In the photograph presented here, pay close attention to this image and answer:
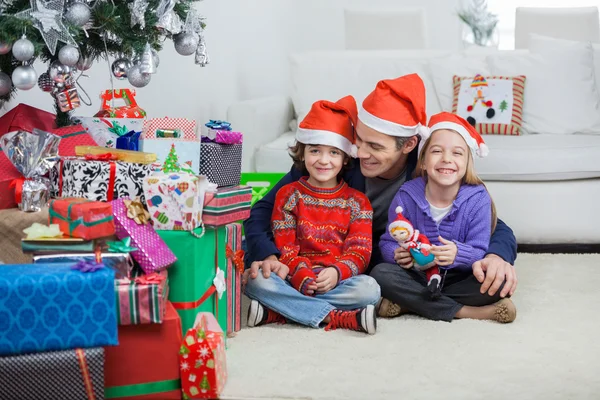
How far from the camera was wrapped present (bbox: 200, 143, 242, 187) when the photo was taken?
6.29ft

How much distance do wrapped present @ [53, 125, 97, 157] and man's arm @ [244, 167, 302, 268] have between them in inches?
20.0

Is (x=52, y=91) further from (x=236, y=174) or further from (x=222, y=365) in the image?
(x=222, y=365)

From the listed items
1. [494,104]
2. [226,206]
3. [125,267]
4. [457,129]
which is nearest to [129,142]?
[226,206]

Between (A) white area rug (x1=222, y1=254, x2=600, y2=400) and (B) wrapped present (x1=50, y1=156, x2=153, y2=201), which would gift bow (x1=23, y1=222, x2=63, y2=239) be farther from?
(A) white area rug (x1=222, y1=254, x2=600, y2=400)

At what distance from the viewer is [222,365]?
1572mm

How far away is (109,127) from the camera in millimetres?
2033

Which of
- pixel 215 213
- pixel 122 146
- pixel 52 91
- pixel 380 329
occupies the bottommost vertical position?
pixel 380 329

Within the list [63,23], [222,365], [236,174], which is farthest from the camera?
[236,174]

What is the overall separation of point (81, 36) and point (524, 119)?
6.87 ft

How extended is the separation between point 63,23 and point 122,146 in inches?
13.2

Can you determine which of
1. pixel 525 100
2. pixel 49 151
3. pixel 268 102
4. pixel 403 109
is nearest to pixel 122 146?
pixel 49 151

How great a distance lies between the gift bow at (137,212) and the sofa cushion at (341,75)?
1.91 m

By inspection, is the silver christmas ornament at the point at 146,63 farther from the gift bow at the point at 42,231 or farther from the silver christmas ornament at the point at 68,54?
the gift bow at the point at 42,231

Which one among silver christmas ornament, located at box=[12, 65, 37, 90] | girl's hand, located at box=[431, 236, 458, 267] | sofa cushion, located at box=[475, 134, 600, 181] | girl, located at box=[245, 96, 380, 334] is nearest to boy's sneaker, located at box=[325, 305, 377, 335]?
girl, located at box=[245, 96, 380, 334]
